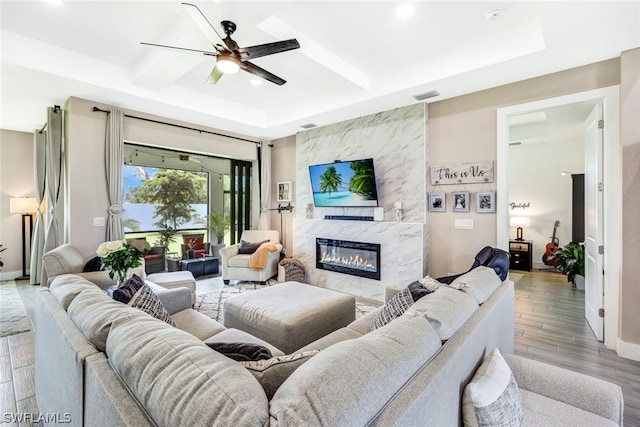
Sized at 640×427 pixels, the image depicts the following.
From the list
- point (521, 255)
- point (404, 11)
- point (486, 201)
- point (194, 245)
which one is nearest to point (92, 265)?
point (194, 245)

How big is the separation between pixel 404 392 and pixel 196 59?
339cm

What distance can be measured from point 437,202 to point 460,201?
0.97ft

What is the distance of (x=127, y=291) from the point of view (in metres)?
1.88

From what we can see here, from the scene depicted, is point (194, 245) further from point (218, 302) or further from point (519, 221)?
point (519, 221)

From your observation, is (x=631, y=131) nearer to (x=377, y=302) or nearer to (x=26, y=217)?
(x=377, y=302)

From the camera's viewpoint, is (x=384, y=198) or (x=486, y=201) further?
(x=384, y=198)

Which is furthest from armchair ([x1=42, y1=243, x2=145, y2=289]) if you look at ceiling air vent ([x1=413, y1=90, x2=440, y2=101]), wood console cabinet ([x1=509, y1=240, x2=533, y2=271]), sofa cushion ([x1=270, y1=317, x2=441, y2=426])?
wood console cabinet ([x1=509, y1=240, x2=533, y2=271])

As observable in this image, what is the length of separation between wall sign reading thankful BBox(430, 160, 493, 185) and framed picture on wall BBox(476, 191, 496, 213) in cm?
17

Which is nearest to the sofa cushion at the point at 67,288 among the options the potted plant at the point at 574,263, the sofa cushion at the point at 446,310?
the sofa cushion at the point at 446,310

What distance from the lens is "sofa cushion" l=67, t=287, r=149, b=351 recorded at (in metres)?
1.18

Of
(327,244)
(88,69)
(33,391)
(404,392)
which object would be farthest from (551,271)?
(88,69)

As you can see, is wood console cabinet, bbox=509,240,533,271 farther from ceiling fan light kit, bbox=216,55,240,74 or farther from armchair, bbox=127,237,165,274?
armchair, bbox=127,237,165,274

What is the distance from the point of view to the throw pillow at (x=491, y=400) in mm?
1124

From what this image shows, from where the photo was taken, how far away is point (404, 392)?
2.88 feet
